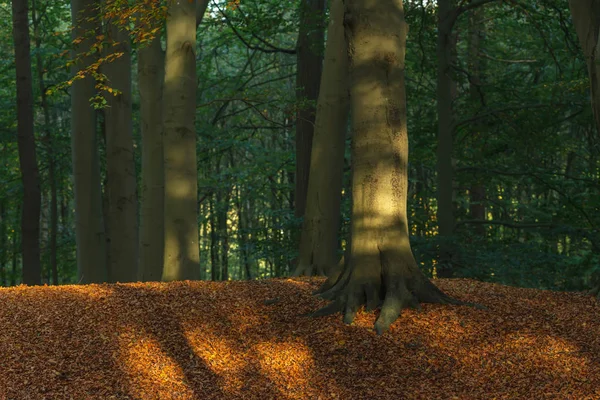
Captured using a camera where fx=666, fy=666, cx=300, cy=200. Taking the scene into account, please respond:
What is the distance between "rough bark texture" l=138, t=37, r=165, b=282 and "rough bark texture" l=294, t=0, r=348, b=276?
230cm

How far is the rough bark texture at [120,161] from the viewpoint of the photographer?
11.8m

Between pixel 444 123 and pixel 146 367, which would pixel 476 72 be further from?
pixel 146 367

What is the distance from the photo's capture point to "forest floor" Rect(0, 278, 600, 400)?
5262 mm

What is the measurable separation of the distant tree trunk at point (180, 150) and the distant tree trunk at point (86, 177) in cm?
359

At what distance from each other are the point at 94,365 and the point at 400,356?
260 cm

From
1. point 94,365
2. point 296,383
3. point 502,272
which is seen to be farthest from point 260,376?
point 502,272

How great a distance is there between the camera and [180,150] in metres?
8.55

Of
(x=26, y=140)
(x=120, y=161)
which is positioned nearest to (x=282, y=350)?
(x=120, y=161)

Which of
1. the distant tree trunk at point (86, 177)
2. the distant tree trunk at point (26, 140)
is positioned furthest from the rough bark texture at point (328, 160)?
the distant tree trunk at point (26, 140)

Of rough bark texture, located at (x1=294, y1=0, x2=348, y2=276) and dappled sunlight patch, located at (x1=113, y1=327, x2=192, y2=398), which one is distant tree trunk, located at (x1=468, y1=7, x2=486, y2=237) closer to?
rough bark texture, located at (x1=294, y1=0, x2=348, y2=276)

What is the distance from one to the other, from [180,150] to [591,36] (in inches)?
198

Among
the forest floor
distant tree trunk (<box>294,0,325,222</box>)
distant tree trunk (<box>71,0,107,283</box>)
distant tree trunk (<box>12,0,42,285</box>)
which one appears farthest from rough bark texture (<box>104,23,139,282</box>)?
the forest floor

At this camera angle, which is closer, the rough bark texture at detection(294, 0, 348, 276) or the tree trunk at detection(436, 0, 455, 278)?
the rough bark texture at detection(294, 0, 348, 276)

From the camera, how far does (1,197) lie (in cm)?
2016
